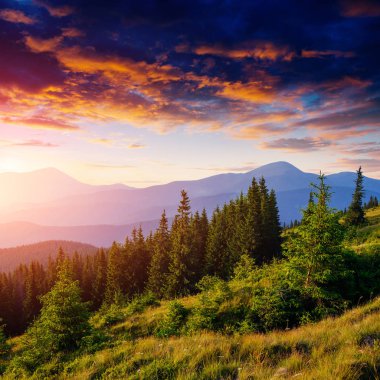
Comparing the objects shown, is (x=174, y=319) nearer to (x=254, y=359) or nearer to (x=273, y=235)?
(x=254, y=359)

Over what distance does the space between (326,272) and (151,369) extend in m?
8.44

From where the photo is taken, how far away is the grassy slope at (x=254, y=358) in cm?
502

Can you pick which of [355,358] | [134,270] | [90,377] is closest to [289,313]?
[355,358]

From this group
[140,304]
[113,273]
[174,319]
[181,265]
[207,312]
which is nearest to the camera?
[207,312]

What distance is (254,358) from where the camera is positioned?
6.11m

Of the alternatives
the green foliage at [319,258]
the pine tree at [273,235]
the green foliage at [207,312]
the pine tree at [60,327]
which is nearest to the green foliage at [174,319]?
the green foliage at [207,312]

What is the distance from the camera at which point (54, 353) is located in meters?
10.8

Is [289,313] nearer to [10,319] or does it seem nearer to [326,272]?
[326,272]

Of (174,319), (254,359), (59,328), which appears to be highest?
(254,359)

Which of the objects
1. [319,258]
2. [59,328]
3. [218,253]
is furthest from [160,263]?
[319,258]

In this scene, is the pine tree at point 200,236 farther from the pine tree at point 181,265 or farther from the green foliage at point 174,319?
the green foliage at point 174,319

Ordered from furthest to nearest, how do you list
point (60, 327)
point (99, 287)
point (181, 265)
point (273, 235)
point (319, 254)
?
point (99, 287), point (273, 235), point (181, 265), point (319, 254), point (60, 327)

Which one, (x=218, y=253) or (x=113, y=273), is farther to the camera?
(x=113, y=273)

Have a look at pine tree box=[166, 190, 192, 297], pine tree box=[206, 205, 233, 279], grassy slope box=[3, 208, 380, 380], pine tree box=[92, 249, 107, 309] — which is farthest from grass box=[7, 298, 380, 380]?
pine tree box=[92, 249, 107, 309]
